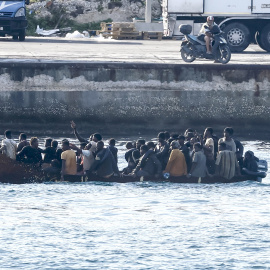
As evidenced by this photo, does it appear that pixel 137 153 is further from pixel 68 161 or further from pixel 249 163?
pixel 249 163

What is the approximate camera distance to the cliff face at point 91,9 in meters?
53.5

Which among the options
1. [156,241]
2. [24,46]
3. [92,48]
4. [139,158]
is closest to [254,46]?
[92,48]

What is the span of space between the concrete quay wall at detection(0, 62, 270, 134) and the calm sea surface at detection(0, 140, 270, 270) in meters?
9.20

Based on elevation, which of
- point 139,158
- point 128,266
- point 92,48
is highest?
point 92,48

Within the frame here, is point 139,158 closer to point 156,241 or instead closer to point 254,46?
point 156,241

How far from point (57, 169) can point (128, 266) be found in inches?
242

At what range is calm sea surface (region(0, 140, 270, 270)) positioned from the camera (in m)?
20.5

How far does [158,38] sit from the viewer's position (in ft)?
159

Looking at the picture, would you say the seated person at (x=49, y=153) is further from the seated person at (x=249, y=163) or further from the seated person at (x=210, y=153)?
the seated person at (x=249, y=163)

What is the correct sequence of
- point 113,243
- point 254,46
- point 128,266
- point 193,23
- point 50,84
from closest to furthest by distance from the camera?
1. point 128,266
2. point 113,243
3. point 50,84
4. point 193,23
5. point 254,46

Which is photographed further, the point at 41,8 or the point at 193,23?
the point at 41,8

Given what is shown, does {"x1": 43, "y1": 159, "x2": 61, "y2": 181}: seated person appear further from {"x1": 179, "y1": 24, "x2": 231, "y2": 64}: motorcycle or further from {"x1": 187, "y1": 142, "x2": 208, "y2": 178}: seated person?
{"x1": 179, "y1": 24, "x2": 231, "y2": 64}: motorcycle

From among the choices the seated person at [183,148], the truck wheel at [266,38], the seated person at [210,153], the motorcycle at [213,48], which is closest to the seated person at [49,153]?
the seated person at [183,148]

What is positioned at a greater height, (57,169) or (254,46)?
(254,46)
